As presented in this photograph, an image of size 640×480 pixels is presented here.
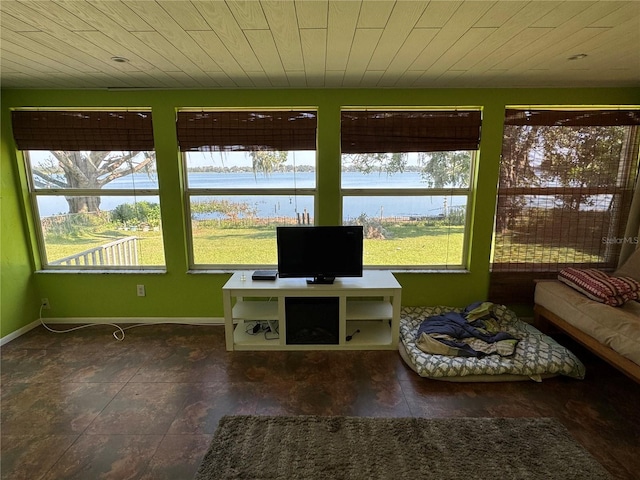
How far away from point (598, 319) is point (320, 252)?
2.04 meters

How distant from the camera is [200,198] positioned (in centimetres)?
303

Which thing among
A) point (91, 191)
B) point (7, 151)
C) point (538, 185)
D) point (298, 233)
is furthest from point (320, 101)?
point (7, 151)

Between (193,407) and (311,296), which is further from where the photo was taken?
(311,296)

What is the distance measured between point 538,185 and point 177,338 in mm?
3580

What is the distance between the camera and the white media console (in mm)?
2582

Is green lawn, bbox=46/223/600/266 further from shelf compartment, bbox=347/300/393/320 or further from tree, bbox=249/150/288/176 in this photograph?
tree, bbox=249/150/288/176

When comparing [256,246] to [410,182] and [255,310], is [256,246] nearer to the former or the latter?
[255,310]

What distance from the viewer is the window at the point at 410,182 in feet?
9.23

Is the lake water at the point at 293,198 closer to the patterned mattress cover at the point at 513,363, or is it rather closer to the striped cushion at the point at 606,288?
the striped cushion at the point at 606,288

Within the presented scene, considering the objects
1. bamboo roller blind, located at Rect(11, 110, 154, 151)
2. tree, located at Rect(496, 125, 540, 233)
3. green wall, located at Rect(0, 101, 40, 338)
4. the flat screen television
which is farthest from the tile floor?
bamboo roller blind, located at Rect(11, 110, 154, 151)

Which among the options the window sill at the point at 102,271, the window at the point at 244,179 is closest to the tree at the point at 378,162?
the window at the point at 244,179

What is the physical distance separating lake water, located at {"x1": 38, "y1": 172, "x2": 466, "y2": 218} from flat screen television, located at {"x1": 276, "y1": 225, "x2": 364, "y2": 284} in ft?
1.41

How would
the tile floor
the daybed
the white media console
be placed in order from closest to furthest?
the tile floor
the daybed
the white media console

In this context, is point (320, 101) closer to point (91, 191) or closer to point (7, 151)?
point (91, 191)
